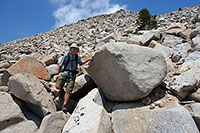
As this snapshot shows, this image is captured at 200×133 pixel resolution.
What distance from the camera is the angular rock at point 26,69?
6.39 m

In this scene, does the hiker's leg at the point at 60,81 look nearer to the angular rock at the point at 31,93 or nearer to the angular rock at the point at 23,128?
the angular rock at the point at 31,93

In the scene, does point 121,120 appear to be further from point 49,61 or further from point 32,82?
point 49,61

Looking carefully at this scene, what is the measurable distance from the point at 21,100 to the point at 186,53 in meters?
7.54

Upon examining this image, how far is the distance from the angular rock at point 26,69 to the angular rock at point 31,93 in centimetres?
150

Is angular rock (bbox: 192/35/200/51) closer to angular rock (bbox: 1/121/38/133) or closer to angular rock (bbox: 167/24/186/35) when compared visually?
angular rock (bbox: 167/24/186/35)

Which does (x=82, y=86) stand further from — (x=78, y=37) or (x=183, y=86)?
(x=78, y=37)

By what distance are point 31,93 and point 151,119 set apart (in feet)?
Answer: 12.4

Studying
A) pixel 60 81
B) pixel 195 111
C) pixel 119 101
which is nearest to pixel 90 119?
pixel 119 101

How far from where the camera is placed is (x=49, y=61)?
9.18 meters

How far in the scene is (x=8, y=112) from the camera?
14.6ft

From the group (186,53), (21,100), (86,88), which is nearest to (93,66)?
(86,88)

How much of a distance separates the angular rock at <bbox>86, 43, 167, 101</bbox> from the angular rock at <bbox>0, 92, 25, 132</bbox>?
3.08 metres

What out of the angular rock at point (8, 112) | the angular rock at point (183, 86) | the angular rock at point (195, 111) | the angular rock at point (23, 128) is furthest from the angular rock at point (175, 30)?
the angular rock at point (8, 112)

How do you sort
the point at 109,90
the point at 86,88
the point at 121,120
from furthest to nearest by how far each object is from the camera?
the point at 86,88 < the point at 109,90 < the point at 121,120
